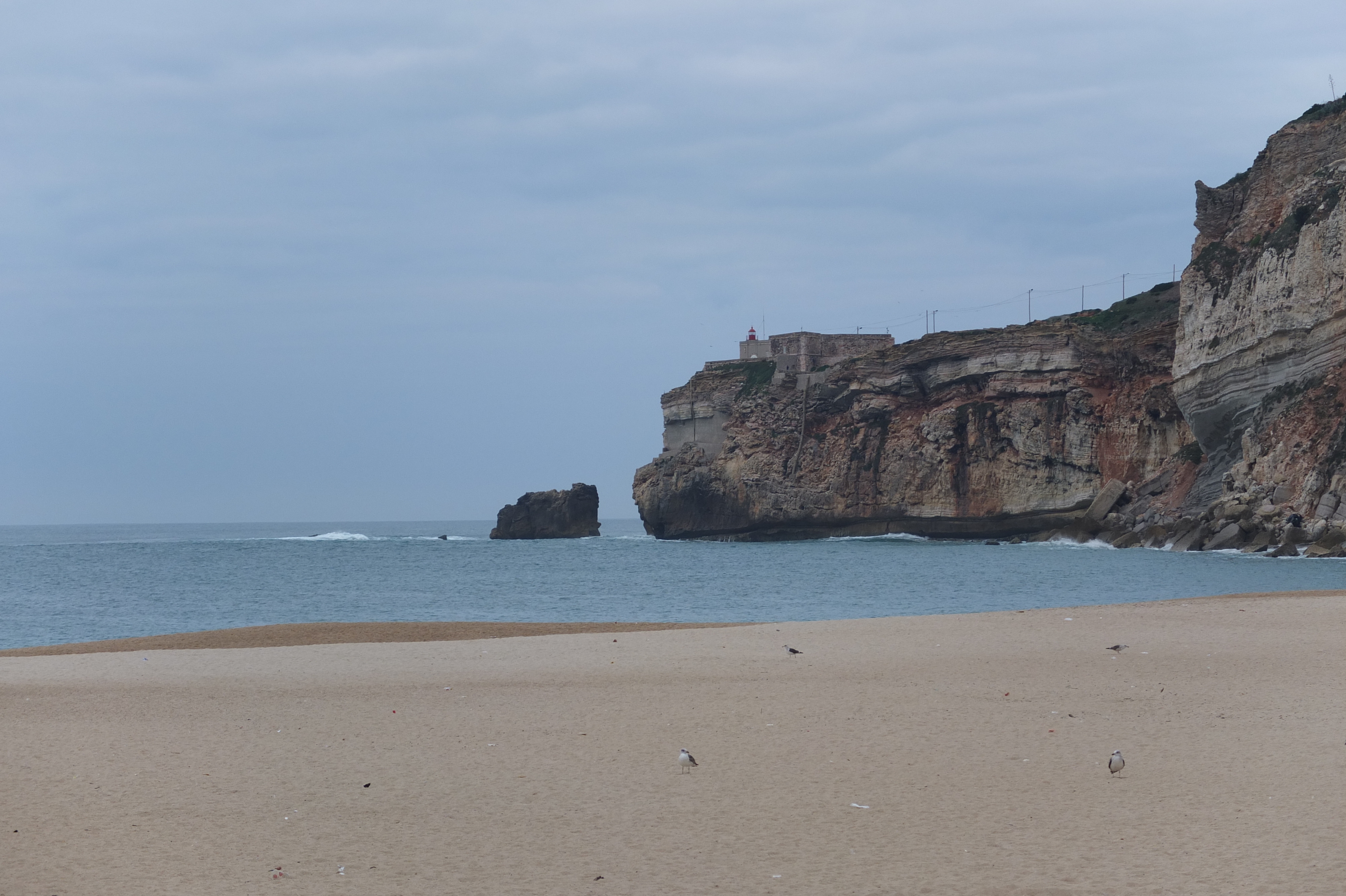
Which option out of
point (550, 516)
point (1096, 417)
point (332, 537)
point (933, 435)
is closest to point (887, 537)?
point (933, 435)

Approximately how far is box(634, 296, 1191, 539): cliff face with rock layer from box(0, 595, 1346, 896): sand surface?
58940 mm

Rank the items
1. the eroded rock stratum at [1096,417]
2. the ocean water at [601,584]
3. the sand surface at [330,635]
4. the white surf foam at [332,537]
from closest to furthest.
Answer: the sand surface at [330,635]
the ocean water at [601,584]
the eroded rock stratum at [1096,417]
the white surf foam at [332,537]

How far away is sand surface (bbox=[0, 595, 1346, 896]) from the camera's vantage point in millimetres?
7609

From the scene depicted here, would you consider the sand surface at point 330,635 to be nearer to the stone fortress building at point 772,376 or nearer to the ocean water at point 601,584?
the ocean water at point 601,584

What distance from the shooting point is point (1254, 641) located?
1773cm

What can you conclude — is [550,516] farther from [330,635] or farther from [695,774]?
[695,774]

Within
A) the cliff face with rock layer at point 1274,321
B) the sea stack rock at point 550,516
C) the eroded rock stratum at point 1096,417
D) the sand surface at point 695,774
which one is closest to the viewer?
the sand surface at point 695,774

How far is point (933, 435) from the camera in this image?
269 feet

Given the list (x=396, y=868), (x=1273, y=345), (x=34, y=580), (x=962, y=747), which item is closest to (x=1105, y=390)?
(x=1273, y=345)

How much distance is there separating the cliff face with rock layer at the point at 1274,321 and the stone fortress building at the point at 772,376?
97.3 ft

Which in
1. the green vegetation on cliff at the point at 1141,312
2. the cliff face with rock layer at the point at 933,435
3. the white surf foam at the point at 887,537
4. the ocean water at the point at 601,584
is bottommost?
the ocean water at the point at 601,584

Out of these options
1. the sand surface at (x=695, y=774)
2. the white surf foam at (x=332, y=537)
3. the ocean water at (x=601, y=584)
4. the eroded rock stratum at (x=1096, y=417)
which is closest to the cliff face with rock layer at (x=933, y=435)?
the eroded rock stratum at (x=1096, y=417)

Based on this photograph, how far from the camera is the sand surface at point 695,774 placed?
761 cm

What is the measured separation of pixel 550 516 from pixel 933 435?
35592mm
